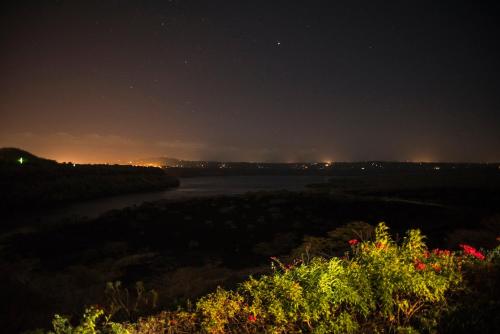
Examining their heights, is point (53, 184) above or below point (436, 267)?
below

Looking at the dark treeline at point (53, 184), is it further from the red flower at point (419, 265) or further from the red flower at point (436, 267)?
the red flower at point (436, 267)

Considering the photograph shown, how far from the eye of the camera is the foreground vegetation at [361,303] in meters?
5.12

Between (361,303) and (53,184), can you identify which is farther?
(53,184)

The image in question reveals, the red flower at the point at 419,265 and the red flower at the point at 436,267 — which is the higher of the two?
the red flower at the point at 419,265

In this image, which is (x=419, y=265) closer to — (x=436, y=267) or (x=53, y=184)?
(x=436, y=267)

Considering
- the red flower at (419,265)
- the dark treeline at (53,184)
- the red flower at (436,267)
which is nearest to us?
the red flower at (419,265)

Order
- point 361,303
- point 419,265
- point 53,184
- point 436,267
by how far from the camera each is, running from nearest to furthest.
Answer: point 361,303 → point 419,265 → point 436,267 → point 53,184

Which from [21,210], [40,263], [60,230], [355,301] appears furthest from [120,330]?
[21,210]

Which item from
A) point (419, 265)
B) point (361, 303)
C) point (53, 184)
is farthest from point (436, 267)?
point (53, 184)

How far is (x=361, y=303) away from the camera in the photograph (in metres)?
5.28

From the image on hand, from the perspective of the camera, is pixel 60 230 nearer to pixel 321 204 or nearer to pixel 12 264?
pixel 12 264

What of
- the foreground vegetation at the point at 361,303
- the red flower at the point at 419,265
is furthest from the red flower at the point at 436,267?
the red flower at the point at 419,265

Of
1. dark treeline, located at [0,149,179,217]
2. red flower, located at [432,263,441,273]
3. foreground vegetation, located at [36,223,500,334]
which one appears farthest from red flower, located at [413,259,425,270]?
dark treeline, located at [0,149,179,217]

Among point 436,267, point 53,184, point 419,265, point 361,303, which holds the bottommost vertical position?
point 53,184
